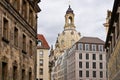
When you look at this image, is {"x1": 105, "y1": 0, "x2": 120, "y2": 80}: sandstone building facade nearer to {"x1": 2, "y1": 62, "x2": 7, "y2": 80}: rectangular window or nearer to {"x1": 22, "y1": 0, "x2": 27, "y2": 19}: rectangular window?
{"x1": 22, "y1": 0, "x2": 27, "y2": 19}: rectangular window

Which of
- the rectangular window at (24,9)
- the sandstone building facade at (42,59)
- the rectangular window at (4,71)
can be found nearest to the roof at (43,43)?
the sandstone building facade at (42,59)

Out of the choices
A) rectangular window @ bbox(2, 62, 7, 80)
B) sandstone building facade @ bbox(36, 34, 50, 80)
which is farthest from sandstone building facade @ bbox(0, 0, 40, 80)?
sandstone building facade @ bbox(36, 34, 50, 80)

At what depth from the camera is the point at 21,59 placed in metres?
32.2

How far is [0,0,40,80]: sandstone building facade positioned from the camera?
87.9ft

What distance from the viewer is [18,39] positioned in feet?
102

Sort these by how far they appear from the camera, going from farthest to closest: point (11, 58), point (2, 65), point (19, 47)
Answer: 1. point (19, 47)
2. point (11, 58)
3. point (2, 65)

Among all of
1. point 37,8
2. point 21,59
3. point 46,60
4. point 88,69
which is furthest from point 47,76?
point 21,59

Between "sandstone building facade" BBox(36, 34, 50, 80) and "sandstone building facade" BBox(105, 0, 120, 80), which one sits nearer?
"sandstone building facade" BBox(105, 0, 120, 80)

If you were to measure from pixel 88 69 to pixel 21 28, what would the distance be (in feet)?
309

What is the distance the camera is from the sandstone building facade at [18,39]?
87.9ft

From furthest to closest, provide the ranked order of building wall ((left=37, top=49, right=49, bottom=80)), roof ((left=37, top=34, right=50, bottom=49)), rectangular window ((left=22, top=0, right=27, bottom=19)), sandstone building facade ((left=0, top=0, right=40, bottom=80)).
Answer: roof ((left=37, top=34, right=50, bottom=49)) → building wall ((left=37, top=49, right=49, bottom=80)) → rectangular window ((left=22, top=0, right=27, bottom=19)) → sandstone building facade ((left=0, top=0, right=40, bottom=80))

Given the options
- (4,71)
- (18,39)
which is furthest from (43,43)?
(4,71)

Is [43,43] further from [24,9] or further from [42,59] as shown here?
[24,9]

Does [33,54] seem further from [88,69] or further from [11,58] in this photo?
[88,69]
